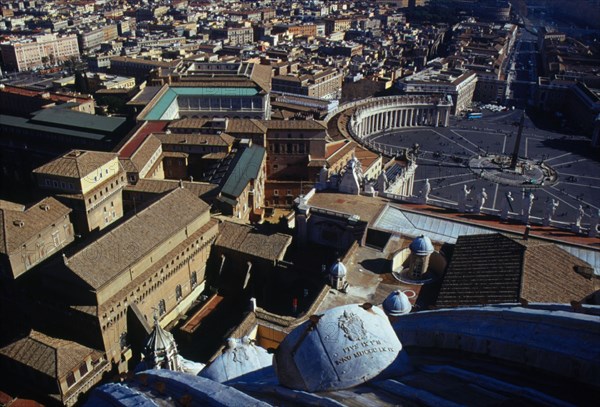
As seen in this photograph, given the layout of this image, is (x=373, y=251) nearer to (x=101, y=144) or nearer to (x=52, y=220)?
(x=52, y=220)

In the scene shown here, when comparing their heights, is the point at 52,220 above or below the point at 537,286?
below

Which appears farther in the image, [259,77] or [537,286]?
[259,77]

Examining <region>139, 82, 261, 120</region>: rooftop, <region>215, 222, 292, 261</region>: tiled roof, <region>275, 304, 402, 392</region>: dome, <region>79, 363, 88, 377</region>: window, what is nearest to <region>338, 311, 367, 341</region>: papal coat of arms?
<region>275, 304, 402, 392</region>: dome

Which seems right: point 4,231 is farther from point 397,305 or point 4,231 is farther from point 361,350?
point 361,350

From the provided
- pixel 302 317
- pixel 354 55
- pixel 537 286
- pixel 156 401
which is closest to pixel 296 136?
pixel 302 317

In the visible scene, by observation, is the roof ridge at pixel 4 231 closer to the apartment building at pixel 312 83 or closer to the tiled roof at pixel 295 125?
the tiled roof at pixel 295 125

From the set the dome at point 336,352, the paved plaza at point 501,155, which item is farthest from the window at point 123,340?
the paved plaza at point 501,155
